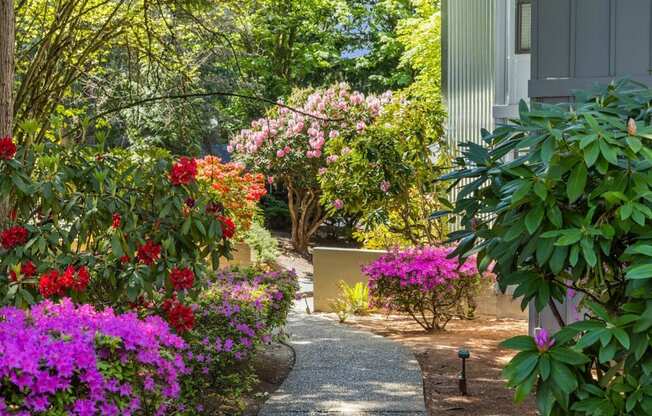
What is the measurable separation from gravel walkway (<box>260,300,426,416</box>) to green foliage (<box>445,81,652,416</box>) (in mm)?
2047

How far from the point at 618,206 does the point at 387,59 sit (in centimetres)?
2205

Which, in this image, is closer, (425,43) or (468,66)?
(468,66)

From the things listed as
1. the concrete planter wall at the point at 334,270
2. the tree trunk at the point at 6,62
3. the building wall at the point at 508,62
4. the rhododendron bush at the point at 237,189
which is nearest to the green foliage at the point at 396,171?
the concrete planter wall at the point at 334,270

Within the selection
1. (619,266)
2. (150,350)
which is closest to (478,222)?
(619,266)

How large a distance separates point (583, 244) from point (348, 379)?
3.39 m

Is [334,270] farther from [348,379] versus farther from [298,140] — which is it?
[298,140]

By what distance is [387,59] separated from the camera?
24875 millimetres

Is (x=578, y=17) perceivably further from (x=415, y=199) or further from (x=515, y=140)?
(x=415, y=199)

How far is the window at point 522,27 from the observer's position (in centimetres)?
881

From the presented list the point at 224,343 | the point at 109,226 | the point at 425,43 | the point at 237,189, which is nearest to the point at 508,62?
the point at 224,343

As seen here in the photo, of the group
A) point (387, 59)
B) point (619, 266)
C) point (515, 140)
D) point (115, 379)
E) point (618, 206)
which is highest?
point (387, 59)

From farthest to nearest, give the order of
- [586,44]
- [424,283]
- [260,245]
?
[260,245] < [424,283] < [586,44]

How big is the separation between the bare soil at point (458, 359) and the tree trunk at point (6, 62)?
327 cm

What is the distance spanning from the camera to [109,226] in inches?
194
